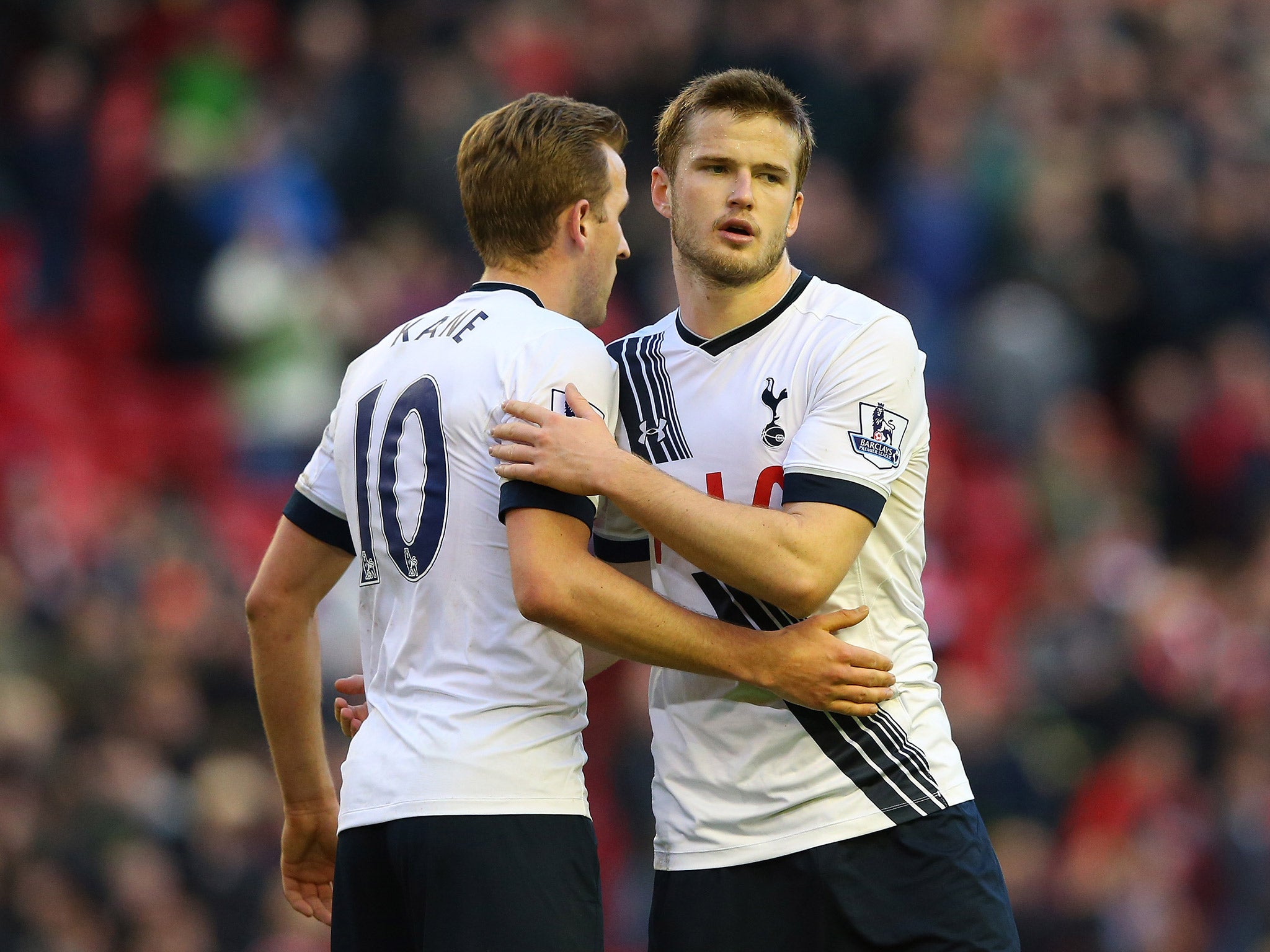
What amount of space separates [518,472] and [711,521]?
46 centimetres

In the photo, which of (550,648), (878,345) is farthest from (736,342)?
(550,648)

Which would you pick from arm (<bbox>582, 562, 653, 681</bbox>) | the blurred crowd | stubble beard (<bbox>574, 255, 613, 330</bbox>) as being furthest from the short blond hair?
the blurred crowd

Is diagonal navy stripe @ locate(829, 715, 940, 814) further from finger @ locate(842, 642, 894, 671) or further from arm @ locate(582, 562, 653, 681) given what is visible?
arm @ locate(582, 562, 653, 681)

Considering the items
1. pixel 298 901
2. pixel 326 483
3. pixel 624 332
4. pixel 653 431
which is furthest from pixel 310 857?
pixel 624 332

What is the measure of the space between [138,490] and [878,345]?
7.28 m

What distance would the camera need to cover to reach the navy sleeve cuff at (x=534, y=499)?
3701 millimetres

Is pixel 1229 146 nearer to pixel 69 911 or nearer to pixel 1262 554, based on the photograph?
pixel 1262 554

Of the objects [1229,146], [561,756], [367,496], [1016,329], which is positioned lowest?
[561,756]

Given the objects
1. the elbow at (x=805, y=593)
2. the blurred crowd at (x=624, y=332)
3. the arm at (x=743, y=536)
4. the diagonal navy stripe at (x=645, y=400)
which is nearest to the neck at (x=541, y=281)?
the diagonal navy stripe at (x=645, y=400)

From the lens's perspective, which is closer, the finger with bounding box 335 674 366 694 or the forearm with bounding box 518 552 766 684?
the forearm with bounding box 518 552 766 684

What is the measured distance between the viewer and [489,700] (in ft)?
12.1

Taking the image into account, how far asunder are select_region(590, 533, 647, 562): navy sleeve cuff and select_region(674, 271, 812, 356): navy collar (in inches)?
20.3

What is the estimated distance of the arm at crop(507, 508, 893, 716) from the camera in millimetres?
3648

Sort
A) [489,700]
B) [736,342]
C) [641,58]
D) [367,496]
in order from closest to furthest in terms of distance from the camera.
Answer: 1. [489,700]
2. [367,496]
3. [736,342]
4. [641,58]
